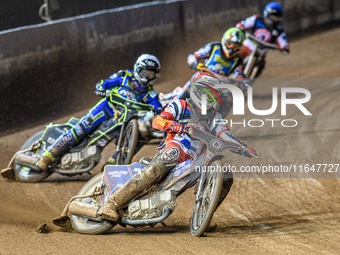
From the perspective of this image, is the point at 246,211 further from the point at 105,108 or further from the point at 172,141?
the point at 105,108

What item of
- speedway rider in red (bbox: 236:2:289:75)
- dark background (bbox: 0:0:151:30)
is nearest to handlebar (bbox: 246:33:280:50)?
speedway rider in red (bbox: 236:2:289:75)

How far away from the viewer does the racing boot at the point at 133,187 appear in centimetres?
768

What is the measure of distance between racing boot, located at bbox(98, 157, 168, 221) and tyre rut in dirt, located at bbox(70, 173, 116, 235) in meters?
0.17

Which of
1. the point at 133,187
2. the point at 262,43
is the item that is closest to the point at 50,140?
the point at 133,187

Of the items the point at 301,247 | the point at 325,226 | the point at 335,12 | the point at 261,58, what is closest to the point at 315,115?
the point at 261,58

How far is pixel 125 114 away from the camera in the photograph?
10.5 meters

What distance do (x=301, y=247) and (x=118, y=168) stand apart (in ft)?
8.09

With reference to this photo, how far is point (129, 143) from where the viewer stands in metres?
10.2

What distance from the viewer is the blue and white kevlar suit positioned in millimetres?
10719

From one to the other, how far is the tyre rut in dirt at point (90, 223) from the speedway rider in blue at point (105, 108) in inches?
96.7

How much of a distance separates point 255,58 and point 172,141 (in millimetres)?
8559

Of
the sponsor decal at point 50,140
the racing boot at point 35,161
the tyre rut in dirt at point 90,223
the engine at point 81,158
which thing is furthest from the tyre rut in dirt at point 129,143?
the tyre rut in dirt at point 90,223

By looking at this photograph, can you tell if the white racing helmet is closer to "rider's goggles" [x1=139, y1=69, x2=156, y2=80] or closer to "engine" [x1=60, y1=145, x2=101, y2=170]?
"rider's goggles" [x1=139, y1=69, x2=156, y2=80]

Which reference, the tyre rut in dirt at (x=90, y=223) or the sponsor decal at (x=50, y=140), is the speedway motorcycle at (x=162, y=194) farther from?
the sponsor decal at (x=50, y=140)
